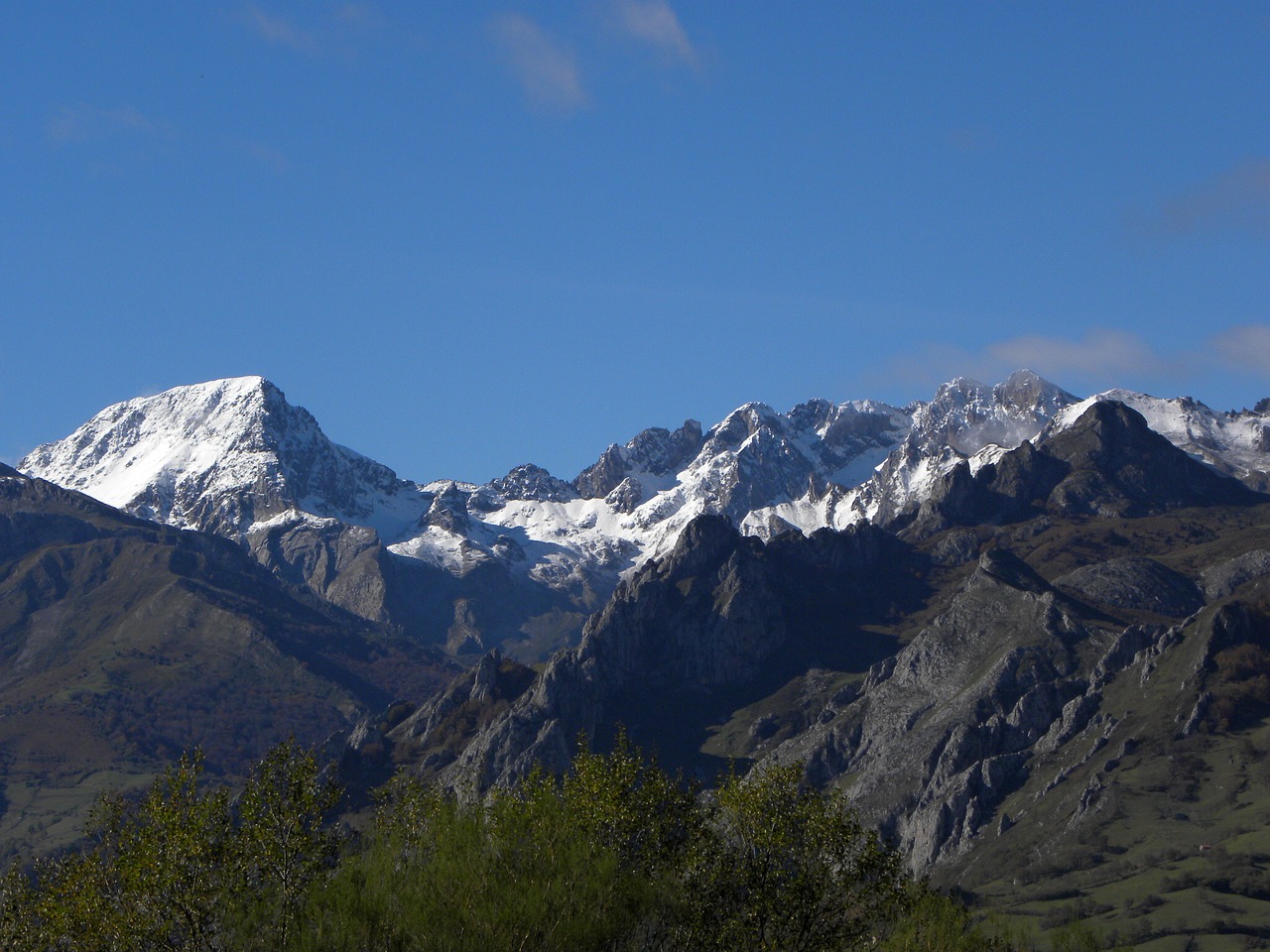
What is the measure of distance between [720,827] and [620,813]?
10689 mm

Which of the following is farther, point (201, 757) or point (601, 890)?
point (201, 757)

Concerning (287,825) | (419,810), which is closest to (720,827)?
(419,810)

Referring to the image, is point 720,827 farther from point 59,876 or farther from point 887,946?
point 59,876

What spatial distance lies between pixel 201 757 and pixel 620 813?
26288mm

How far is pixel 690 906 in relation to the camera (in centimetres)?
8925

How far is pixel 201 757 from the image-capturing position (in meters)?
91.7

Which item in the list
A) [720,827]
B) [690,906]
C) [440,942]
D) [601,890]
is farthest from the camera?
[720,827]

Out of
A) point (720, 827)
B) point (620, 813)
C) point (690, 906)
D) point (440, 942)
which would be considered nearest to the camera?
point (440, 942)

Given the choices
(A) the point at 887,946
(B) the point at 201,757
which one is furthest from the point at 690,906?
(B) the point at 201,757

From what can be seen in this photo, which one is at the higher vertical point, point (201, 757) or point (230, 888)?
point (201, 757)

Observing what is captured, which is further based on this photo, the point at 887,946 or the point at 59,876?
the point at 887,946

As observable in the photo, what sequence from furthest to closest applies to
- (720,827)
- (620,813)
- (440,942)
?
(720,827), (620,813), (440,942)

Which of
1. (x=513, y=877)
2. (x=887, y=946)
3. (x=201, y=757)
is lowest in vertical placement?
(x=887, y=946)

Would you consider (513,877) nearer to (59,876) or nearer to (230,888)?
(230,888)
